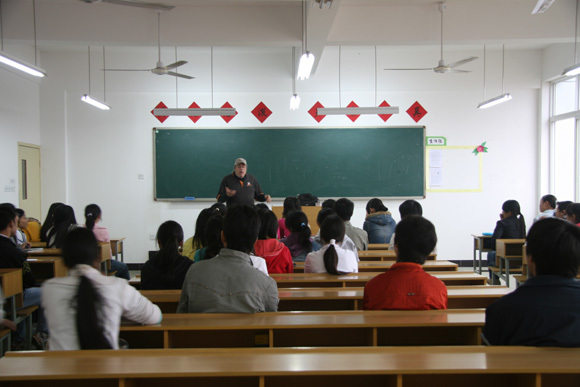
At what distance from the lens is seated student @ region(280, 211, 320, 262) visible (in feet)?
12.2

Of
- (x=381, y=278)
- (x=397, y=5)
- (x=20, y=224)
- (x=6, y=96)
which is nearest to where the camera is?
(x=381, y=278)

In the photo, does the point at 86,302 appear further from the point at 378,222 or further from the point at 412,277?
the point at 378,222

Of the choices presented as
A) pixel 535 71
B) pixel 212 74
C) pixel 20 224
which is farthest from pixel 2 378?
pixel 535 71

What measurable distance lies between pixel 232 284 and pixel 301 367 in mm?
804

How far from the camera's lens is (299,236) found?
389 centimetres

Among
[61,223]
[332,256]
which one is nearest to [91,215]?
[61,223]

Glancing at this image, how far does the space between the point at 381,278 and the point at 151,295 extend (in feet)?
4.48

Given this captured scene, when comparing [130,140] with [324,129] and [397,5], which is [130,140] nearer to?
[324,129]

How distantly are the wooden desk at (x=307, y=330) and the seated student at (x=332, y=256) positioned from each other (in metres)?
1.03

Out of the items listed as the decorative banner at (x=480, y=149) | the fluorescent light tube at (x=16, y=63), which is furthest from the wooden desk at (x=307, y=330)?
the decorative banner at (x=480, y=149)

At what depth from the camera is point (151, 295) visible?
2592mm

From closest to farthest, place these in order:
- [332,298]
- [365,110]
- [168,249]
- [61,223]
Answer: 1. [332,298]
2. [168,249]
3. [61,223]
4. [365,110]

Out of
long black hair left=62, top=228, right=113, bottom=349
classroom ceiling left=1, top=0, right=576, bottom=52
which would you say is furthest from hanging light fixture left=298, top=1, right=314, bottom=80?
long black hair left=62, top=228, right=113, bottom=349

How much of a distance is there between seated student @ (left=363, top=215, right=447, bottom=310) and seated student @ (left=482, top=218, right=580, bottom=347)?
488 mm
